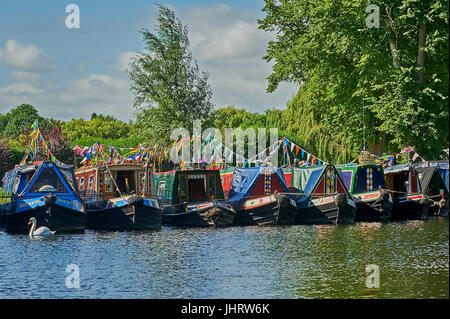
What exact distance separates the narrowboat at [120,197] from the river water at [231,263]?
1.63 meters

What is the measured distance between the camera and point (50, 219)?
96.2 feet

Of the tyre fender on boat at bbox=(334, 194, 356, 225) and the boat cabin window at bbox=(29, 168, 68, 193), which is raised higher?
the boat cabin window at bbox=(29, 168, 68, 193)

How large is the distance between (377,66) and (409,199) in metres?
8.35

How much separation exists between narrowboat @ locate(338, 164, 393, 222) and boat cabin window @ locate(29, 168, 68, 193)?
1531cm

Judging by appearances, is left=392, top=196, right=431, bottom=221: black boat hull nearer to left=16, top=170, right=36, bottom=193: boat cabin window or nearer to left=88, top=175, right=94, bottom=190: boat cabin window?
left=88, top=175, right=94, bottom=190: boat cabin window

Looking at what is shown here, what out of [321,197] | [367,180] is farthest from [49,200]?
[367,180]

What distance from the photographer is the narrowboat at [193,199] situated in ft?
108

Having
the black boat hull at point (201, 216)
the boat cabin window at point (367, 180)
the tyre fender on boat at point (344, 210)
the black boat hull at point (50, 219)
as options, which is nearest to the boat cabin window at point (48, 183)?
the black boat hull at point (50, 219)

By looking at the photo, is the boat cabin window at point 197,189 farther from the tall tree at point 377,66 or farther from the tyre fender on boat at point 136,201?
the tall tree at point 377,66

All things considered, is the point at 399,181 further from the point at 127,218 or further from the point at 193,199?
the point at 127,218

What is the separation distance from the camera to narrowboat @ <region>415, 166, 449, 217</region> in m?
38.7

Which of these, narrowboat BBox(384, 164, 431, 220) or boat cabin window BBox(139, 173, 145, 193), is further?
narrowboat BBox(384, 164, 431, 220)

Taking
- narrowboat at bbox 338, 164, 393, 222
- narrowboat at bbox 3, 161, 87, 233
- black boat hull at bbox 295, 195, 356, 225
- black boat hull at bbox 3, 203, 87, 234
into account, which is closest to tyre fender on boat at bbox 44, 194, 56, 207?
narrowboat at bbox 3, 161, 87, 233

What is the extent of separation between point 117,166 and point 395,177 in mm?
17352
